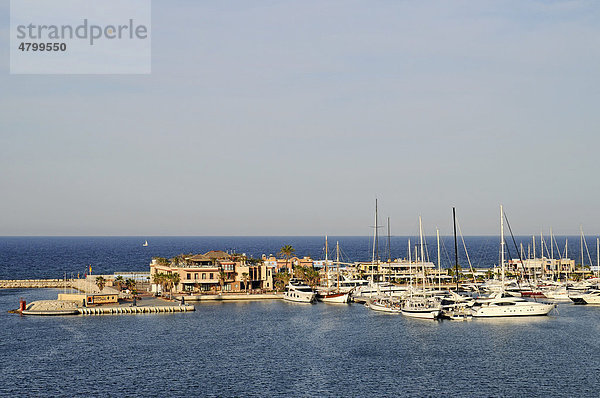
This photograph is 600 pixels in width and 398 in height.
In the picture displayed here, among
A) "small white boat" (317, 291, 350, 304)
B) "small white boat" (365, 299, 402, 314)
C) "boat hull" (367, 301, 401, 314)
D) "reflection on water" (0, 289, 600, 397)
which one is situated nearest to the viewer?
"reflection on water" (0, 289, 600, 397)

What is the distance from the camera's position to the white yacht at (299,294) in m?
135

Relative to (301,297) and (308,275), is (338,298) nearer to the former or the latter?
(301,297)

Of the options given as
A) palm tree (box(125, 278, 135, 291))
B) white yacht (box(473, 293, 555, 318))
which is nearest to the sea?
white yacht (box(473, 293, 555, 318))

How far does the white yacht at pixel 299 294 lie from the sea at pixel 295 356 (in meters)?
19.5

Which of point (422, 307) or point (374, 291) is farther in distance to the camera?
point (374, 291)

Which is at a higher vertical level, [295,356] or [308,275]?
[308,275]

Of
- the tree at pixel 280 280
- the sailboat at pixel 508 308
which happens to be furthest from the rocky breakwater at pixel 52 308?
the sailboat at pixel 508 308

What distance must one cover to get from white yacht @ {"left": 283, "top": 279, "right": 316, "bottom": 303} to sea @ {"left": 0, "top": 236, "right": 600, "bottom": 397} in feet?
64.1

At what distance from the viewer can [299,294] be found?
136250mm

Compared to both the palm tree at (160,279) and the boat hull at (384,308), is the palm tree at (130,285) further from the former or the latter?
the boat hull at (384,308)

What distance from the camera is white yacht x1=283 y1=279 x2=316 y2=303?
135 m

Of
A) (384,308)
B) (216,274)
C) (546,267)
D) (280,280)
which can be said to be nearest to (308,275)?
(280,280)

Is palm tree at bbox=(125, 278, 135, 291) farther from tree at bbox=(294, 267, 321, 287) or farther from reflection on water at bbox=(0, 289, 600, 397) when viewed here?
tree at bbox=(294, 267, 321, 287)

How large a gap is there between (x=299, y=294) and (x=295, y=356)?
187 feet
